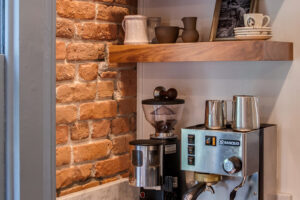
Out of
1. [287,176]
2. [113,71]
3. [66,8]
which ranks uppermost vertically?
[66,8]

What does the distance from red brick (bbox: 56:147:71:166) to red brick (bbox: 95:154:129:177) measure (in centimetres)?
17

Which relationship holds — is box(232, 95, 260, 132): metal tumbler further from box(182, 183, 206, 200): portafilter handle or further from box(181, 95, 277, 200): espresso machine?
box(182, 183, 206, 200): portafilter handle

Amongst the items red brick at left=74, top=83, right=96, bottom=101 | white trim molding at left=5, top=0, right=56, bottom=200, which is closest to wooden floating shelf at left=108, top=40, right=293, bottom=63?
red brick at left=74, top=83, right=96, bottom=101

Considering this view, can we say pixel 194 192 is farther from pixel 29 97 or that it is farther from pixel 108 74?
pixel 29 97

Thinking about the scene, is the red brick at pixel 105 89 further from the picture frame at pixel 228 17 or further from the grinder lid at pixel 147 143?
the picture frame at pixel 228 17

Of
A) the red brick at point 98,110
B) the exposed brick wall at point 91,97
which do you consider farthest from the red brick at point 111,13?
the red brick at point 98,110

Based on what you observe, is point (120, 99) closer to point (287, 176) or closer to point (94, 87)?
point (94, 87)

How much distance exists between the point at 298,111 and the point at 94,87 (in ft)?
2.68

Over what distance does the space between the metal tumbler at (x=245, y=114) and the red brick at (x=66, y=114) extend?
62 cm

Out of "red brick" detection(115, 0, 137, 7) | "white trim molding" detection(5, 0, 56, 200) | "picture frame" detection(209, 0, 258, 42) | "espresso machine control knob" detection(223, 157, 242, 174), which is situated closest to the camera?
"white trim molding" detection(5, 0, 56, 200)

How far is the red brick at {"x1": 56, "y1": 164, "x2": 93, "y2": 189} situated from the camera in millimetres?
1628

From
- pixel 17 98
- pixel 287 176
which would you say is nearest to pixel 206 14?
pixel 287 176

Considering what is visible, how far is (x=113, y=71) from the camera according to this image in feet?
6.16

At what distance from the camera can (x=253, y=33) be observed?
1529mm
